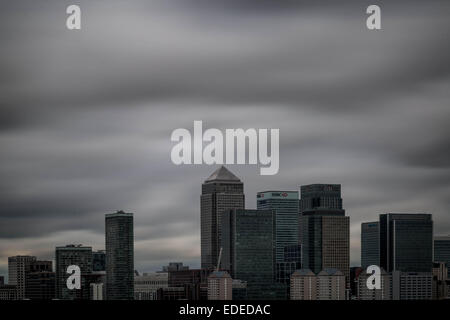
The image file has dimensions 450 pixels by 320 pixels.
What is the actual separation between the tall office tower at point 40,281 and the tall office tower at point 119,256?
4013 millimetres

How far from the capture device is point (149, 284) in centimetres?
6312

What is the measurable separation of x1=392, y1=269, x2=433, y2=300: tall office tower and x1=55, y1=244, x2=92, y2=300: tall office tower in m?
28.8

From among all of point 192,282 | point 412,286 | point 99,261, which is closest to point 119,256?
point 99,261

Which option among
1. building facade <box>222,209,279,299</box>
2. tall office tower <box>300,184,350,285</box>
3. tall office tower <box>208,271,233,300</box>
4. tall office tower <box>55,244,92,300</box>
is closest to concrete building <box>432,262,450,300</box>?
tall office tower <box>300,184,350,285</box>

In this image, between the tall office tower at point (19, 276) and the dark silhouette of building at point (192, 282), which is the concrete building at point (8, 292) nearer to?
the tall office tower at point (19, 276)

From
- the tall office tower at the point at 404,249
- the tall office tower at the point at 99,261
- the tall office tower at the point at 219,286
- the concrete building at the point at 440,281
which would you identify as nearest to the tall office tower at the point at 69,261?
the tall office tower at the point at 99,261

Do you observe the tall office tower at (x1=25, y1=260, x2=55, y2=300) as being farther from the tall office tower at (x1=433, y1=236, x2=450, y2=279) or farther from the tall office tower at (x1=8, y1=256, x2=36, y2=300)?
the tall office tower at (x1=433, y1=236, x2=450, y2=279)

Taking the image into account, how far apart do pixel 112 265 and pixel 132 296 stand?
6.12 m

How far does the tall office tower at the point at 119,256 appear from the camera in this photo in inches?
1745

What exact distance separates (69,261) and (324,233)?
116 feet

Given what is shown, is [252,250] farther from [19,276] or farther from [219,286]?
[19,276]
